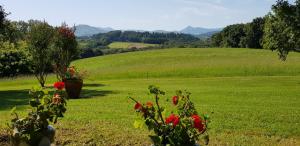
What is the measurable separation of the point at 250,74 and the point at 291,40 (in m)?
14.0

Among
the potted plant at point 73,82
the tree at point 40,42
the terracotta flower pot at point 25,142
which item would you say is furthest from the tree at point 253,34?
the terracotta flower pot at point 25,142

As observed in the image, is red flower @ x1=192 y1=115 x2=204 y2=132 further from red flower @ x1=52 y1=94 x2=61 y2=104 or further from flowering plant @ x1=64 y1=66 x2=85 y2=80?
flowering plant @ x1=64 y1=66 x2=85 y2=80

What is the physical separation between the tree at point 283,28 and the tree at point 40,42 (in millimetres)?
18165

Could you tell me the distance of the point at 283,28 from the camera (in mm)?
36031

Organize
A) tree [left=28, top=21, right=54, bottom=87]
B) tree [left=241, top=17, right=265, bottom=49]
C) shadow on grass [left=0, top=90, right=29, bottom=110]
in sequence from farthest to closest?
1. tree [left=241, top=17, right=265, bottom=49]
2. tree [left=28, top=21, right=54, bottom=87]
3. shadow on grass [left=0, top=90, right=29, bottom=110]

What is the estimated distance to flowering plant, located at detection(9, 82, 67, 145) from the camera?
7.36m

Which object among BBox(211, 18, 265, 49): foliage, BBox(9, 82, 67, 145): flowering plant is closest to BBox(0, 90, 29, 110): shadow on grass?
BBox(9, 82, 67, 145): flowering plant

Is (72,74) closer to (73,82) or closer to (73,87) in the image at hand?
(73,82)

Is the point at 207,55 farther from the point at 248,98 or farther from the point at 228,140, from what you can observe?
the point at 228,140

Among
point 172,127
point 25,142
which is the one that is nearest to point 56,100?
point 25,142

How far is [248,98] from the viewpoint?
73.7 feet

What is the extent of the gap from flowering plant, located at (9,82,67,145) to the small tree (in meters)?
30.5

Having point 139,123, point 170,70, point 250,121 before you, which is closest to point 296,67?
point 170,70

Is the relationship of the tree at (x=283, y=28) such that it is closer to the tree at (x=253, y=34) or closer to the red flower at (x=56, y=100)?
the red flower at (x=56, y=100)
